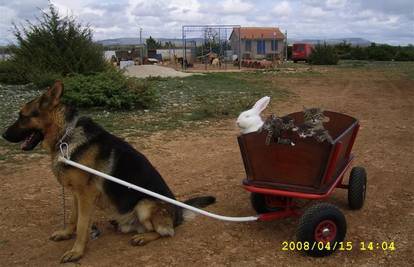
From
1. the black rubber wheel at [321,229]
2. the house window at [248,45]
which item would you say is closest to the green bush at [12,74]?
the black rubber wheel at [321,229]

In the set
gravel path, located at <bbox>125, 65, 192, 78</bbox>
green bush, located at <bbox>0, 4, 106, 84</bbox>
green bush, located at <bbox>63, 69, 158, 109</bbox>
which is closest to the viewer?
green bush, located at <bbox>63, 69, 158, 109</bbox>

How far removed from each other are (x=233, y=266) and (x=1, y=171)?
4.14 meters

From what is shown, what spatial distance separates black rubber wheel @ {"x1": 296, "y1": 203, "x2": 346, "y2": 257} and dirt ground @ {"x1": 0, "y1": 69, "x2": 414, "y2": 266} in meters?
0.10

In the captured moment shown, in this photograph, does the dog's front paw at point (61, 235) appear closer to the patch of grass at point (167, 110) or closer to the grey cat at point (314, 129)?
the grey cat at point (314, 129)

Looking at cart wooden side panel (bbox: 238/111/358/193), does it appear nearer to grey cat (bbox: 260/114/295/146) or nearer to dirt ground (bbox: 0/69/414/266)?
grey cat (bbox: 260/114/295/146)

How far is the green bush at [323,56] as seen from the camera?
135 feet

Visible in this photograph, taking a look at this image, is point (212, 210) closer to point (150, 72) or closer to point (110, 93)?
point (110, 93)

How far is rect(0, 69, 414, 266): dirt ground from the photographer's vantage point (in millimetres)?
4098

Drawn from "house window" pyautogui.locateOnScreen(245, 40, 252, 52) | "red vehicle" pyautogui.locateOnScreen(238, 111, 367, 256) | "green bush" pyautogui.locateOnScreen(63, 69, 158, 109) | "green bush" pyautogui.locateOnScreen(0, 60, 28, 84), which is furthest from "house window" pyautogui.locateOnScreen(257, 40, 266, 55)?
"red vehicle" pyautogui.locateOnScreen(238, 111, 367, 256)

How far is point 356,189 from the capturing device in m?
4.94

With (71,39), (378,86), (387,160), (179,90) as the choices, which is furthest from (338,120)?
(378,86)

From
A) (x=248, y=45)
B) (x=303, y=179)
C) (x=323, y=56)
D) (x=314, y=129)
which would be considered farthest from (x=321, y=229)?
(x=248, y=45)

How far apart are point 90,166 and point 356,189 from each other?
2.67 metres

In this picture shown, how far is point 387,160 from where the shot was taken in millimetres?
7246
